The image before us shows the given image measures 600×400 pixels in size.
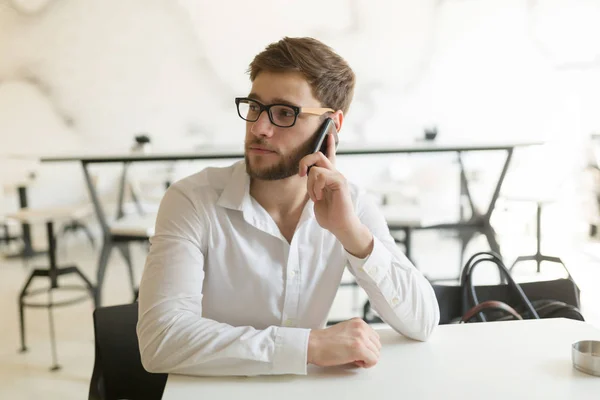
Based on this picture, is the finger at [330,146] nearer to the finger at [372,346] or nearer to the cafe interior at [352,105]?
the finger at [372,346]

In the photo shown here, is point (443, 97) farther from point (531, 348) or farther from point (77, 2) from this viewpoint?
point (531, 348)

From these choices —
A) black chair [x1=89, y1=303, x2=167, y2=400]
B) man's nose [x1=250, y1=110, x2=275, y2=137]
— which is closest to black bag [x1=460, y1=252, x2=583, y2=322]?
man's nose [x1=250, y1=110, x2=275, y2=137]

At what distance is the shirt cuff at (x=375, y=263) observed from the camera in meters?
1.16

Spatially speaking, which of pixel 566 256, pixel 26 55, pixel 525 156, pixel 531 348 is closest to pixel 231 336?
pixel 531 348

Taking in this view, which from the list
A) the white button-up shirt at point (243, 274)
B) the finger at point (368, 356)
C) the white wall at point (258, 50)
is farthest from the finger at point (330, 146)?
the white wall at point (258, 50)

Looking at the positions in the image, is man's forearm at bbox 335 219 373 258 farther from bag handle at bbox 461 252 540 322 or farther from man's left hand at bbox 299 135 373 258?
bag handle at bbox 461 252 540 322

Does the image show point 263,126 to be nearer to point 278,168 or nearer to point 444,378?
point 278,168

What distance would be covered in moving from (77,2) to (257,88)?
4.98 metres

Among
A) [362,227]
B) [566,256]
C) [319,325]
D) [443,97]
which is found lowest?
[566,256]

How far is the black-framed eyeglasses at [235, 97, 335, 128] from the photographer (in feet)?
4.25

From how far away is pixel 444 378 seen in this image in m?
0.89

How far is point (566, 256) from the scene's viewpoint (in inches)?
190

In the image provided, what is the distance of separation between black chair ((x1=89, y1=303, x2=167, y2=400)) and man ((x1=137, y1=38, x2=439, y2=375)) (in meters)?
0.28

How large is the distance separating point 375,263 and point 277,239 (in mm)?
265
